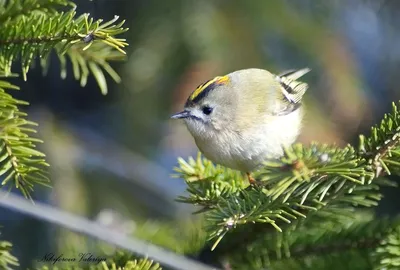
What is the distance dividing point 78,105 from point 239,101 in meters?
0.97

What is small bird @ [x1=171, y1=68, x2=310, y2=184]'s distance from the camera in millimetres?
1418

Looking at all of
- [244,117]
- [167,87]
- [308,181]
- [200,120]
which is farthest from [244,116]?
[308,181]

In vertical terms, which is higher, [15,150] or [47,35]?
[47,35]

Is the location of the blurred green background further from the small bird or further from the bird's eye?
the bird's eye

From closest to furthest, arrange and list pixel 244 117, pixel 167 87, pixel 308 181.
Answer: pixel 308 181
pixel 244 117
pixel 167 87

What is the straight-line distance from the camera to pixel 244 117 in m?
1.54

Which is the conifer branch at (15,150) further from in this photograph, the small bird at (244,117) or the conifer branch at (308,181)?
the small bird at (244,117)

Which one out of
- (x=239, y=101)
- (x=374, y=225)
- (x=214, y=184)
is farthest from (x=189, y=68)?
(x=374, y=225)

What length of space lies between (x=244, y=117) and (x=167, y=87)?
1.70ft

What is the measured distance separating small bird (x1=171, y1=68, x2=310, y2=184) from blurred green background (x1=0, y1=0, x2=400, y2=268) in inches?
4.9

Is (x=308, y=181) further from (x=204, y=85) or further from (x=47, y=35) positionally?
(x=204, y=85)

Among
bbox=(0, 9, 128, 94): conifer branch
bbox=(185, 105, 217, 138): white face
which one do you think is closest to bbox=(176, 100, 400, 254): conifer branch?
bbox=(0, 9, 128, 94): conifer branch

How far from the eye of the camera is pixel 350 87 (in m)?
1.83

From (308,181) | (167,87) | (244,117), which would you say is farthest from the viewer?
(167,87)
